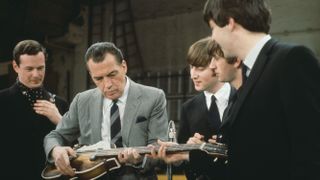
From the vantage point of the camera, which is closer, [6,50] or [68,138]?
[68,138]

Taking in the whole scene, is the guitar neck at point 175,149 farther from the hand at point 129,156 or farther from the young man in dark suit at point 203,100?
the young man in dark suit at point 203,100

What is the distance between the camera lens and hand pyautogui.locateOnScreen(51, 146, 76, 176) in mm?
3119

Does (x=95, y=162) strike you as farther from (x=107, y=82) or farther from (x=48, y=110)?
(x=48, y=110)

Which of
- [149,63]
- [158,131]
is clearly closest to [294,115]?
[158,131]

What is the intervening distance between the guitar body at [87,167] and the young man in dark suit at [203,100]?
0.53 m

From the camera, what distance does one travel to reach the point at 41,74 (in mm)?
3660

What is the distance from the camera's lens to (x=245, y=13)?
1796mm

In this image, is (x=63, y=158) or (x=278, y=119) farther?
(x=63, y=158)

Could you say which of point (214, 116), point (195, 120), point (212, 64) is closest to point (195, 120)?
point (195, 120)

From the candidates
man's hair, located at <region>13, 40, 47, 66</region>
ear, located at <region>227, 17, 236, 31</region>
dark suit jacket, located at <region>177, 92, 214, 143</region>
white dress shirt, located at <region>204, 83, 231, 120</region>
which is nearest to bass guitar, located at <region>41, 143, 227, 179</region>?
dark suit jacket, located at <region>177, 92, 214, 143</region>

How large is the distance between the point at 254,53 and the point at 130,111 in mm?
1361

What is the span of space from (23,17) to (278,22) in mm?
5356

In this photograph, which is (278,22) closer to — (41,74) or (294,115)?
(41,74)

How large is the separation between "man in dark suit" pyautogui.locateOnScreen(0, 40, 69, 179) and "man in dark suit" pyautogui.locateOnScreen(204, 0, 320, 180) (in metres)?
2.13
